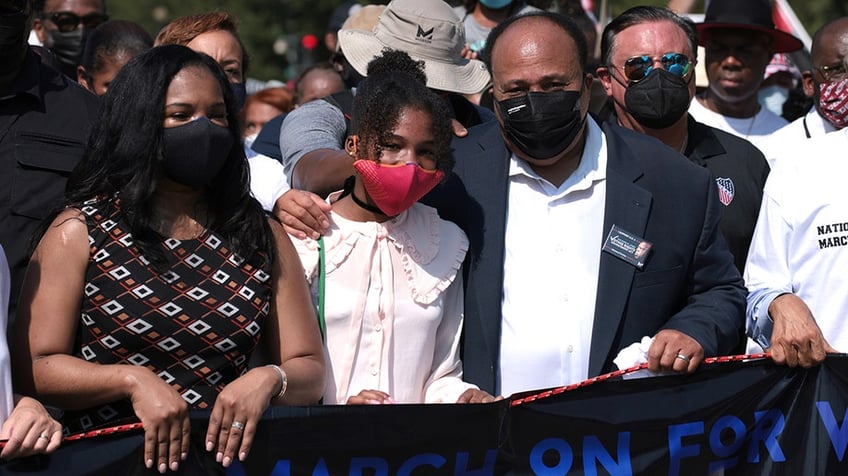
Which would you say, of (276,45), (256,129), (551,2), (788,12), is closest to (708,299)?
(551,2)

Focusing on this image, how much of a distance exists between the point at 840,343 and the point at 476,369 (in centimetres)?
142

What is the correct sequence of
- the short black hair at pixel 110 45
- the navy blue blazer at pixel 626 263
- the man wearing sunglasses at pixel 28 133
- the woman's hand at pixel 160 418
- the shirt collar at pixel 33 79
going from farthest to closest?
the short black hair at pixel 110 45
the shirt collar at pixel 33 79
the navy blue blazer at pixel 626 263
the man wearing sunglasses at pixel 28 133
the woman's hand at pixel 160 418

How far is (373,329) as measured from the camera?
14.2 ft

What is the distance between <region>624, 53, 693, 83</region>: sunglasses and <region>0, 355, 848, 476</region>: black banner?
1.65 metres

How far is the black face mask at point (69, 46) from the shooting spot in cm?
772

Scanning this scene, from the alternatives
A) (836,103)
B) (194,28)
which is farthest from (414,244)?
(836,103)

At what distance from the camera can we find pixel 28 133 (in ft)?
15.3

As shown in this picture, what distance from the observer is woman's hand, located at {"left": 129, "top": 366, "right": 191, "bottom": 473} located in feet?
12.1

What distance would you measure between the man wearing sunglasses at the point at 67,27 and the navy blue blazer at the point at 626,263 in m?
3.66

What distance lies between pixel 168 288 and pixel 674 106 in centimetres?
258

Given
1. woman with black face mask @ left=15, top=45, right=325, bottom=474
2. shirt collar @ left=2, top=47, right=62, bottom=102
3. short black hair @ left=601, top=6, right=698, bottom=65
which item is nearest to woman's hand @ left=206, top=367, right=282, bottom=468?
woman with black face mask @ left=15, top=45, right=325, bottom=474

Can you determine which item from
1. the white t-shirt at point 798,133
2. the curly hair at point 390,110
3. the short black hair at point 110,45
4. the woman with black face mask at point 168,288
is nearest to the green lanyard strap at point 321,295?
A: the woman with black face mask at point 168,288

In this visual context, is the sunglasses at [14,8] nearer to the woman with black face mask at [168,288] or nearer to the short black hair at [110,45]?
the woman with black face mask at [168,288]

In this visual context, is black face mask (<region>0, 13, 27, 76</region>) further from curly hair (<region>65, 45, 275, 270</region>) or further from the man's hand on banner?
the man's hand on banner
